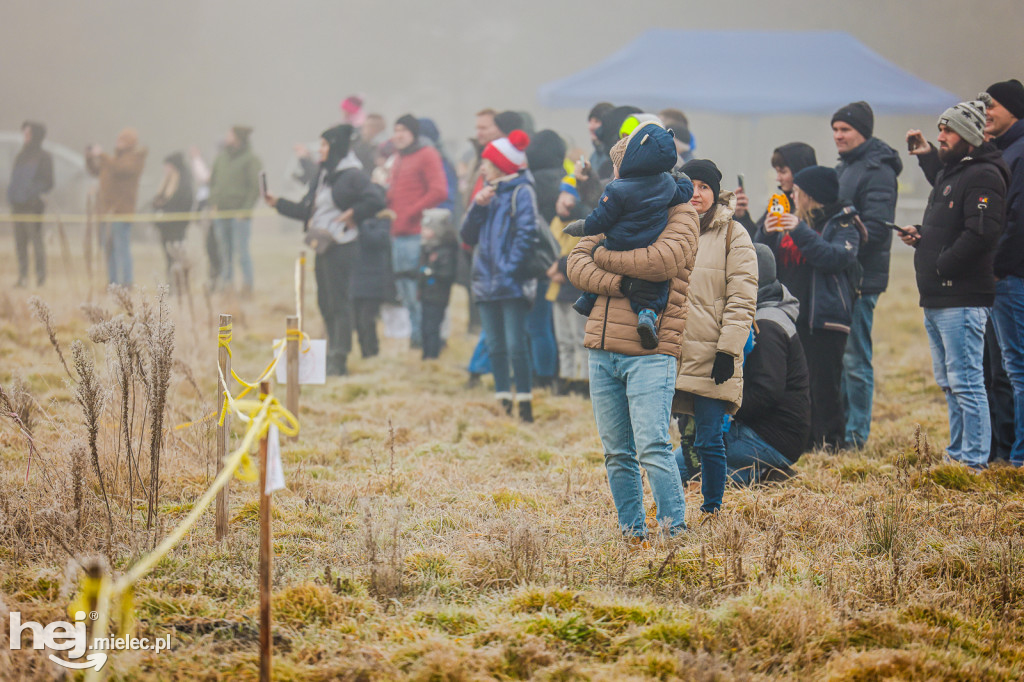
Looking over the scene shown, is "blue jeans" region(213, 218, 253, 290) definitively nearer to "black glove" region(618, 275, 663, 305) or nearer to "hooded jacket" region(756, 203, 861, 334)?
"hooded jacket" region(756, 203, 861, 334)

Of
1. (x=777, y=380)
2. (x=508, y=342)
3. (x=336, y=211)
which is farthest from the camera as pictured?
(x=336, y=211)

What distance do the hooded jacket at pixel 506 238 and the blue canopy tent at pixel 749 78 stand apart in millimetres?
8584

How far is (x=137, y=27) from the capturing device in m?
32.9

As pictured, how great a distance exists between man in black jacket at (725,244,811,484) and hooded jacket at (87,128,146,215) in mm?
9425

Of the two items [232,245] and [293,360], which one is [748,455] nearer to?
[293,360]

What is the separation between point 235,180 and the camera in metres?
11.7

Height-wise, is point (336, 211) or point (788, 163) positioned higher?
point (788, 163)

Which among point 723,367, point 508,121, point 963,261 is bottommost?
point 723,367

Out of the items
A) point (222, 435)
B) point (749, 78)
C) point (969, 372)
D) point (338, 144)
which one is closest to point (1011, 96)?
point (969, 372)

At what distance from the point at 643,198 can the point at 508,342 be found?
317 cm

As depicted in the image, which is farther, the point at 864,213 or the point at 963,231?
the point at 864,213

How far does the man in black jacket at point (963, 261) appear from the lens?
4.58 meters

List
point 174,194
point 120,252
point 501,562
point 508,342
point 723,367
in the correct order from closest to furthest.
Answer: point 501,562 < point 723,367 < point 508,342 < point 120,252 < point 174,194

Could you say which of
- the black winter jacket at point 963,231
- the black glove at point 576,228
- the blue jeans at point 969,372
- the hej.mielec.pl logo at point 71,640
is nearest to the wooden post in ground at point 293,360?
the black glove at point 576,228
